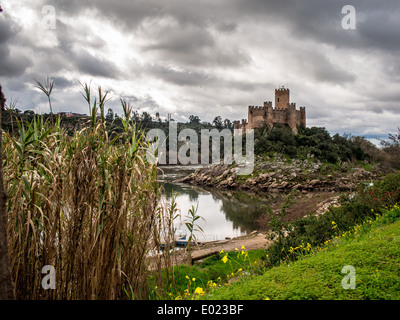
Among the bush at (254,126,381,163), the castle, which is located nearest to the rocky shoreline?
the bush at (254,126,381,163)

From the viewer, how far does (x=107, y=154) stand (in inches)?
135

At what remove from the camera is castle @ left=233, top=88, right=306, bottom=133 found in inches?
1923

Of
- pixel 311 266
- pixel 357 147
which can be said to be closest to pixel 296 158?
pixel 357 147

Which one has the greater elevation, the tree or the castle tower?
the castle tower

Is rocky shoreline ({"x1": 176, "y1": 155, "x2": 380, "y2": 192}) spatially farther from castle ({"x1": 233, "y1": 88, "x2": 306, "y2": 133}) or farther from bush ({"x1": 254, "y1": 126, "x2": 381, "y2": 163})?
castle ({"x1": 233, "y1": 88, "x2": 306, "y2": 133})

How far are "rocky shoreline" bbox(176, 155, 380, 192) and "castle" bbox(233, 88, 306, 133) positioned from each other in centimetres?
1130

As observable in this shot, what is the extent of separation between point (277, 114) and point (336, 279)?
48.9 metres

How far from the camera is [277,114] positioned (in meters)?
49.4

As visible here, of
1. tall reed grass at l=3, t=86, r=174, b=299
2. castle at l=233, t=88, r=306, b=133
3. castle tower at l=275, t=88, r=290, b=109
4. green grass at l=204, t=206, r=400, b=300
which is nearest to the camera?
green grass at l=204, t=206, r=400, b=300

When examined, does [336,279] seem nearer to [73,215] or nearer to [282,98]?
[73,215]

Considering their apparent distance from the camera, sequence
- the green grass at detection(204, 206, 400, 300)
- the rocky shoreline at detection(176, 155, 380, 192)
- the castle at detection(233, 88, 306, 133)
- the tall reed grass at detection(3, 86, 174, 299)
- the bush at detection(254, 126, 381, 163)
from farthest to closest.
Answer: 1. the castle at detection(233, 88, 306, 133)
2. the bush at detection(254, 126, 381, 163)
3. the rocky shoreline at detection(176, 155, 380, 192)
4. the tall reed grass at detection(3, 86, 174, 299)
5. the green grass at detection(204, 206, 400, 300)

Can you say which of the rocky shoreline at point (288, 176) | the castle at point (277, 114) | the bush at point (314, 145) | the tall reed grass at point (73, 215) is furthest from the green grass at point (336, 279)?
the castle at point (277, 114)

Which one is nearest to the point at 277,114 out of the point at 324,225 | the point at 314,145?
the point at 314,145
